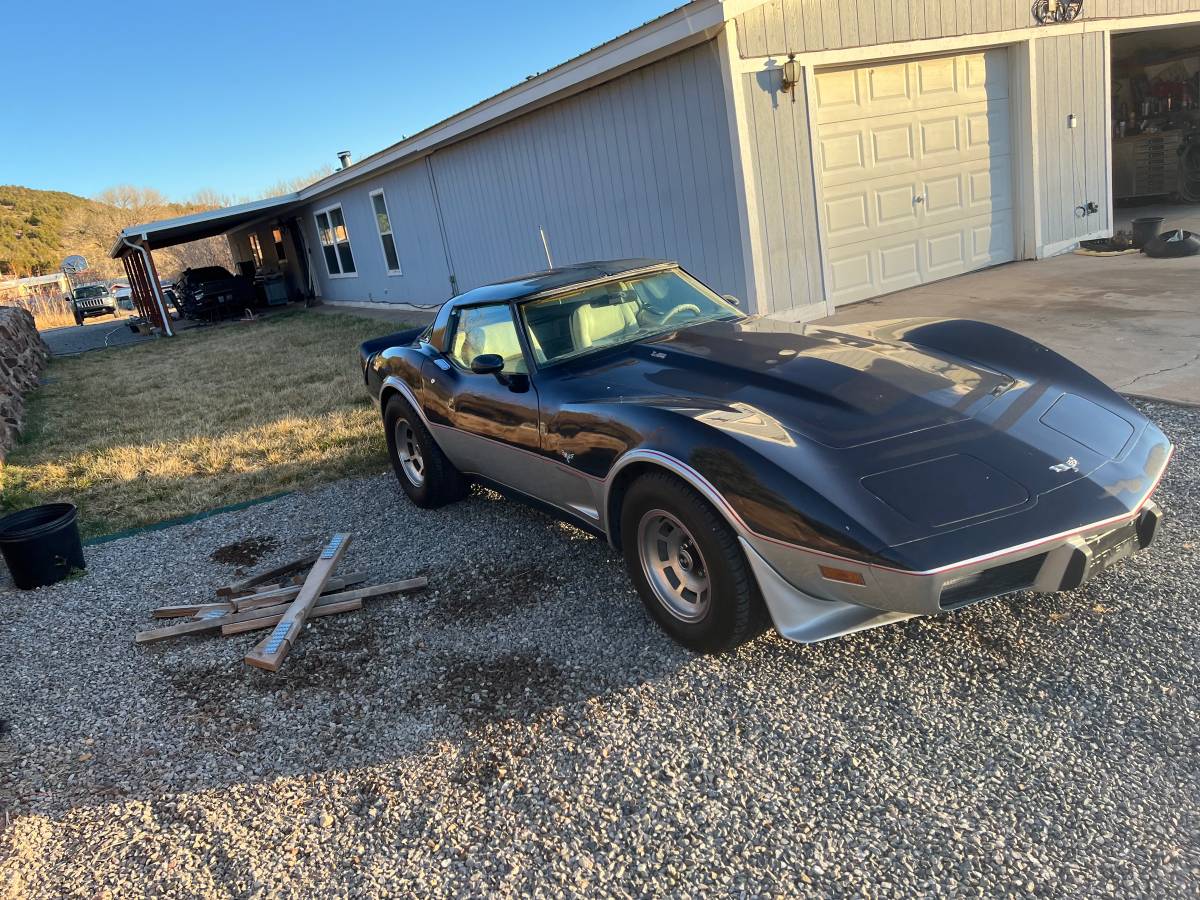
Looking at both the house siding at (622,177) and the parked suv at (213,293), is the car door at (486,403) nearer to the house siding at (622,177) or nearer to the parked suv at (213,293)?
the house siding at (622,177)

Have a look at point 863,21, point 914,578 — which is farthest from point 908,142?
point 914,578

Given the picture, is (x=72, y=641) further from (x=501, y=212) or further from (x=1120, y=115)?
(x=1120, y=115)

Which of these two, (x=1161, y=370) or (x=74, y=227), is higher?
(x=74, y=227)

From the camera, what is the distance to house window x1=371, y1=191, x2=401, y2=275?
17.2 m

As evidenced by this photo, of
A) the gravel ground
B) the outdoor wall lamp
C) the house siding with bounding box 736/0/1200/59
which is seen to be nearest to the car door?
the gravel ground

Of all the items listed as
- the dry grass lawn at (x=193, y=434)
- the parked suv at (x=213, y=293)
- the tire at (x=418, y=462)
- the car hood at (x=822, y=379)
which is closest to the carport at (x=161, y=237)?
the parked suv at (x=213, y=293)

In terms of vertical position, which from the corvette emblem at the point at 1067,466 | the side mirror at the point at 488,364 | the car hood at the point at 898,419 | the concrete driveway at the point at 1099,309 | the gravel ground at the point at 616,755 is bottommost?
the gravel ground at the point at 616,755

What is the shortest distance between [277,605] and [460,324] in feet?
5.86

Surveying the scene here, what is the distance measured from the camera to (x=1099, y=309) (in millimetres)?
7352

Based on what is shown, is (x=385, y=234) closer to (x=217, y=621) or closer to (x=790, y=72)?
(x=790, y=72)

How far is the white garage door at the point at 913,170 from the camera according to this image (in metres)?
8.76

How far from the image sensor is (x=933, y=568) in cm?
225

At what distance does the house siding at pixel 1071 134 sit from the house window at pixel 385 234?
477 inches

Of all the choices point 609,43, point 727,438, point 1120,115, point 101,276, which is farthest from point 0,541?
point 101,276
